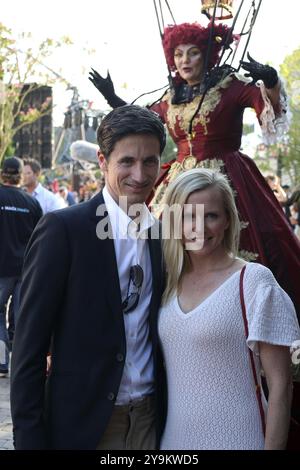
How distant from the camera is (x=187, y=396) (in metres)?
2.32

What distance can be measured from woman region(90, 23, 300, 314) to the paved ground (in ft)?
5.63

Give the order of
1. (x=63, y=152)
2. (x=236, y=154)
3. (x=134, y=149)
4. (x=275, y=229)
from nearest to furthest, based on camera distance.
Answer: (x=134, y=149) < (x=275, y=229) < (x=236, y=154) < (x=63, y=152)

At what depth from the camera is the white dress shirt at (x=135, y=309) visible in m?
2.32

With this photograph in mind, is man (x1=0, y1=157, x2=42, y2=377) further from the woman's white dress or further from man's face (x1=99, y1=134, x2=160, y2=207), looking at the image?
the woman's white dress

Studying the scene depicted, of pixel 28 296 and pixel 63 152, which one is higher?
pixel 63 152

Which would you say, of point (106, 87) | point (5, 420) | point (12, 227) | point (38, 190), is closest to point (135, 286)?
point (106, 87)

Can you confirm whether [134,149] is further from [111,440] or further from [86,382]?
[111,440]

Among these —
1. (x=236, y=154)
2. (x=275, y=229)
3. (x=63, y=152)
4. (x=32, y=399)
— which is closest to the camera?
(x=32, y=399)

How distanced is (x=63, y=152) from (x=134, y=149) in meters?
43.6

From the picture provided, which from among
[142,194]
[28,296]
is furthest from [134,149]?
[28,296]

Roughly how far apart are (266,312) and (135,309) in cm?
43

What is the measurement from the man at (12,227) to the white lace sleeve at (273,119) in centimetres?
282

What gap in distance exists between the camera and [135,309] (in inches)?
93.3

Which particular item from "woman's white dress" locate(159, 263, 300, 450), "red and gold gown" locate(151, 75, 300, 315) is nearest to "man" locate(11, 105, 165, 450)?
"woman's white dress" locate(159, 263, 300, 450)
